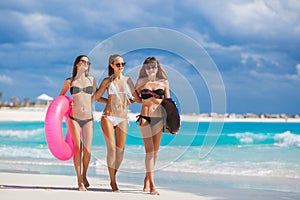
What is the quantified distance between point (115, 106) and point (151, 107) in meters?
0.49

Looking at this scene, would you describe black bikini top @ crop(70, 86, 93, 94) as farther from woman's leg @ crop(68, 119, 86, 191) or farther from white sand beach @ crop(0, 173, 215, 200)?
white sand beach @ crop(0, 173, 215, 200)

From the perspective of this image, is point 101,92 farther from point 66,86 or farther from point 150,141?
point 150,141

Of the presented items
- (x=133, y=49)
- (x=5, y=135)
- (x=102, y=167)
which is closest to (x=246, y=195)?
(x=133, y=49)

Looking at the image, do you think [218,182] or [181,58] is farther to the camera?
[218,182]

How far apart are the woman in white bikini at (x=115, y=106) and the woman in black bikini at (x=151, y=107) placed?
0.19 metres

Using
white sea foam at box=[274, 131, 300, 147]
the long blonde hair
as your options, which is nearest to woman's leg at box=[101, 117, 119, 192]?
the long blonde hair

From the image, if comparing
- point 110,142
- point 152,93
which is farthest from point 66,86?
point 152,93

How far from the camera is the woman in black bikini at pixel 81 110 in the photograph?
21.7 ft

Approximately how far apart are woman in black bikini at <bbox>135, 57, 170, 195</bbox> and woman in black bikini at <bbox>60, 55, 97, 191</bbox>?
0.71 m

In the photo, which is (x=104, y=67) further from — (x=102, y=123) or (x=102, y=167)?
(x=102, y=167)

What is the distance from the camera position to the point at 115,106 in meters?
6.56

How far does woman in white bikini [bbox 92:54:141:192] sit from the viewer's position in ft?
21.4

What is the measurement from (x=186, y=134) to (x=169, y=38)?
160cm

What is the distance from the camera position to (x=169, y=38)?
22.1 feet
